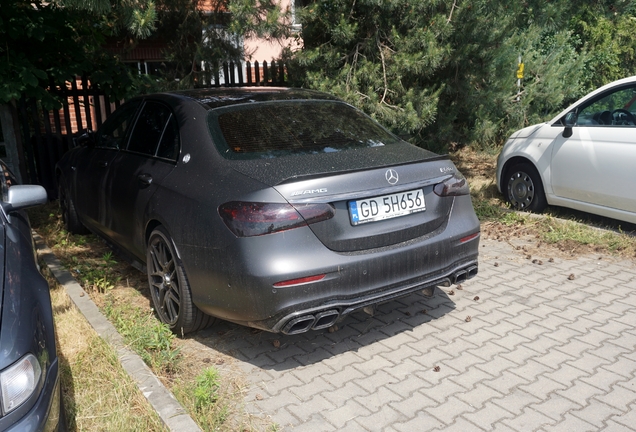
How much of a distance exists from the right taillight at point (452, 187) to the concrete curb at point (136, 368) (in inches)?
83.1

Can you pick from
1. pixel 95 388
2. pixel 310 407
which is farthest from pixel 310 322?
pixel 95 388

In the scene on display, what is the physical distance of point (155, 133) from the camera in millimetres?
4727

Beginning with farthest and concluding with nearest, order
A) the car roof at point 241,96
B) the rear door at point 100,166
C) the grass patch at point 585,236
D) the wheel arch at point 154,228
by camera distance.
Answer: the grass patch at point 585,236 < the rear door at point 100,166 < the car roof at point 241,96 < the wheel arch at point 154,228

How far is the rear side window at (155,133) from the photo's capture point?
442cm

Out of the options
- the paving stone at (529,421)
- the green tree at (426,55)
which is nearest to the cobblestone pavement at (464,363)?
the paving stone at (529,421)

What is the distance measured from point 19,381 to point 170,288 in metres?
1.86

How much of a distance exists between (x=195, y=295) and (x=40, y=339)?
Answer: 4.48 feet

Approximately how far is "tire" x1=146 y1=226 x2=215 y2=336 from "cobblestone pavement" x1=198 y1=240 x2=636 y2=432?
0.24m

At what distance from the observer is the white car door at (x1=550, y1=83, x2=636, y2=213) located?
614cm

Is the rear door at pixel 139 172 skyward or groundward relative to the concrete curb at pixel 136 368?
skyward

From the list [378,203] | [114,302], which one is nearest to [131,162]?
[114,302]

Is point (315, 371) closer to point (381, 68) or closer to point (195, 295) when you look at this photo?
point (195, 295)

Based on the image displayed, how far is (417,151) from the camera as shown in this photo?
167 inches

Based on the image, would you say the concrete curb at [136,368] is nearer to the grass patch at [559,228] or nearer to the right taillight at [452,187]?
the right taillight at [452,187]
